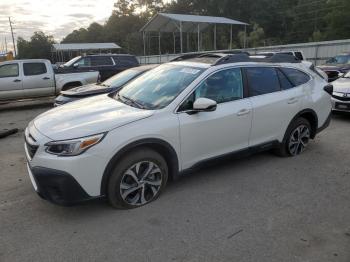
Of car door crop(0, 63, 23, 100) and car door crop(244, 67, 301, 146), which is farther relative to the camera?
car door crop(0, 63, 23, 100)

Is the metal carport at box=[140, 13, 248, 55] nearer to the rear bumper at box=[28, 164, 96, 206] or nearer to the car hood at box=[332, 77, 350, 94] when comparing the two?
the car hood at box=[332, 77, 350, 94]

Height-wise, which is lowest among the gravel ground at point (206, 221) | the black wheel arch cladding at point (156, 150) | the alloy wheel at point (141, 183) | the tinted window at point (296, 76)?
the gravel ground at point (206, 221)

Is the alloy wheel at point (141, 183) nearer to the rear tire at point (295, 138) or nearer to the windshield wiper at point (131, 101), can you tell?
Result: the windshield wiper at point (131, 101)

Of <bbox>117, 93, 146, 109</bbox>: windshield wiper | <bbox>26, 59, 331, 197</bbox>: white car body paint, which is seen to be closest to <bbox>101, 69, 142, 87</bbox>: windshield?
<bbox>26, 59, 331, 197</bbox>: white car body paint

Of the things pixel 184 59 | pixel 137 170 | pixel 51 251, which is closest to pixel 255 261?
pixel 137 170

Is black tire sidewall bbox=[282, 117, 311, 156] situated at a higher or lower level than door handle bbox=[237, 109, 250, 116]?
lower

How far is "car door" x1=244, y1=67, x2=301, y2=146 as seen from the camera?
15.8 ft

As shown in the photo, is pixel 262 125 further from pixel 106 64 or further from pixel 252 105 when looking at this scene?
pixel 106 64

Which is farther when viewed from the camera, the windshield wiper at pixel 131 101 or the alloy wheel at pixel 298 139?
the alloy wheel at pixel 298 139

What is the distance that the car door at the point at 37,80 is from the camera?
11656mm

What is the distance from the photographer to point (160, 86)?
4.55 m

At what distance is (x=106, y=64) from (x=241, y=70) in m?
10.5

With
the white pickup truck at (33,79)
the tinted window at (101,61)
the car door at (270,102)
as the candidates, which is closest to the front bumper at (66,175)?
the car door at (270,102)

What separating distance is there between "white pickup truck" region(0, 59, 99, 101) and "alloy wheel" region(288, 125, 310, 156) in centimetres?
829
